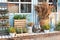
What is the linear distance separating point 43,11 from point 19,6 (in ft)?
Answer: 2.96

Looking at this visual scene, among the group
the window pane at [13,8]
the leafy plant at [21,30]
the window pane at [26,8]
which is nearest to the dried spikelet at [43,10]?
the window pane at [26,8]

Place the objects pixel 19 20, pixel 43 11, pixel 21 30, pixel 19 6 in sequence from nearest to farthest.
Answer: pixel 21 30
pixel 19 20
pixel 43 11
pixel 19 6

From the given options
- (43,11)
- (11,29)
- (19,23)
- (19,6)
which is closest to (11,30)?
(11,29)

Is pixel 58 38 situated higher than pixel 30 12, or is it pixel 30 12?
pixel 30 12

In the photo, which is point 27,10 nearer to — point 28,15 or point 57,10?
point 28,15

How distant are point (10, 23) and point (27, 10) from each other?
83 cm

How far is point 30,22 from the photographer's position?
25.4ft

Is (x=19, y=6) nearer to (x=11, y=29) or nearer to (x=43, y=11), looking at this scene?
(x=43, y=11)

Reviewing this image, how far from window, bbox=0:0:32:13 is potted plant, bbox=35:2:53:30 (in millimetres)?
395

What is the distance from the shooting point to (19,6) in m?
7.95

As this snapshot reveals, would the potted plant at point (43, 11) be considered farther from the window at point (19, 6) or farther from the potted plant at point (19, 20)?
the potted plant at point (19, 20)

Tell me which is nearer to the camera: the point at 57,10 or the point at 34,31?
the point at 34,31

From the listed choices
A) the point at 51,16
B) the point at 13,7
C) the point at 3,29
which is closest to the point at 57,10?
the point at 51,16

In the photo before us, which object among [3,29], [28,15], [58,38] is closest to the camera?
[58,38]
